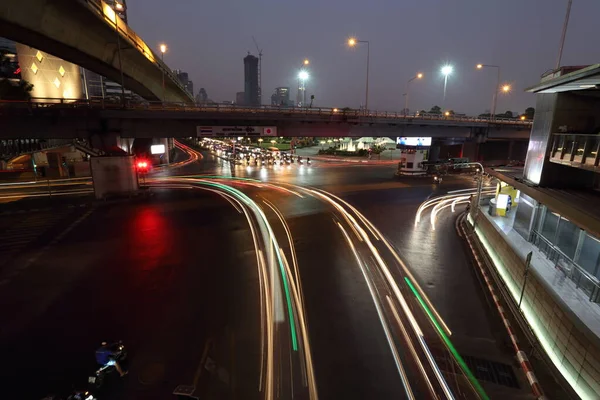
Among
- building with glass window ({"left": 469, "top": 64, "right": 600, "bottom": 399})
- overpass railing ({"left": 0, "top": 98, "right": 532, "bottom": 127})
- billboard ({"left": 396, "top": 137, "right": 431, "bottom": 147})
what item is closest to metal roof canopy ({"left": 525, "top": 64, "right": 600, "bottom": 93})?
building with glass window ({"left": 469, "top": 64, "right": 600, "bottom": 399})

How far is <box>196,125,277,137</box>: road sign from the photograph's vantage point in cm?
2977

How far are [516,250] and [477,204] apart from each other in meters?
7.65

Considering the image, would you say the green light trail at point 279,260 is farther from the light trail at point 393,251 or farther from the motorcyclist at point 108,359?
the light trail at point 393,251

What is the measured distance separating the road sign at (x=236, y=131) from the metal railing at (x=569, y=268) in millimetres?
24711

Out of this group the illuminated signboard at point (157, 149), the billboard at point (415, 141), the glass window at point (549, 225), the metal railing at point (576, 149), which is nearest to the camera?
the metal railing at point (576, 149)

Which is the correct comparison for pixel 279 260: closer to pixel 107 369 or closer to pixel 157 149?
pixel 107 369

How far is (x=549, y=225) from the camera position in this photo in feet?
45.0

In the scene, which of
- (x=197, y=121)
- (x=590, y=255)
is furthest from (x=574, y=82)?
(x=197, y=121)

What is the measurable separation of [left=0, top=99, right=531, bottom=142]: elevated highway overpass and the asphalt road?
8006mm

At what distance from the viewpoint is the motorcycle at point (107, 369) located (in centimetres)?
766

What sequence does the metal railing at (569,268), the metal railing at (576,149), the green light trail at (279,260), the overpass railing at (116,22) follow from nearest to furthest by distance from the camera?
the metal railing at (569,268) → the green light trail at (279,260) → the metal railing at (576,149) → the overpass railing at (116,22)

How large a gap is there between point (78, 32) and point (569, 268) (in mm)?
32496

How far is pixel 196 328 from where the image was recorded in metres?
10.0

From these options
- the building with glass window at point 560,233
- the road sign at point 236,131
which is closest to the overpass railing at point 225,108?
the road sign at point 236,131
